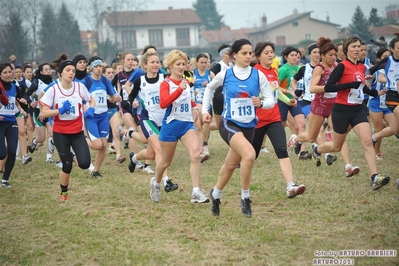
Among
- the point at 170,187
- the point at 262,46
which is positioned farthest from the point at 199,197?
the point at 262,46

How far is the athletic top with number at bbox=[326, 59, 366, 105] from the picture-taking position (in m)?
9.02

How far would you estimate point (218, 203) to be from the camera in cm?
808

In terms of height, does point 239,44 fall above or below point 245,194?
above

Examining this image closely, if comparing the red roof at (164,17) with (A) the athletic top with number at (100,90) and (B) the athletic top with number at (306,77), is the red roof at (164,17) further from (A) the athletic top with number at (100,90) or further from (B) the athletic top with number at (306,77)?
(B) the athletic top with number at (306,77)

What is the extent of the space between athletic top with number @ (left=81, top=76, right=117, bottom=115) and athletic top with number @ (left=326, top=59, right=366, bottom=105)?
469cm

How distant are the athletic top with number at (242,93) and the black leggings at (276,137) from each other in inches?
24.3

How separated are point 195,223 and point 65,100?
2.94 meters

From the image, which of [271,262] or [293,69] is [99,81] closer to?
[293,69]

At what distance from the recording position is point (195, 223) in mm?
7711

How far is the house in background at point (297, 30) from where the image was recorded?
84625mm

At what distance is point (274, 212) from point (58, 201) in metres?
3.60

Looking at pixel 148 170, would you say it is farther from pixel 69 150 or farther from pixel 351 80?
pixel 351 80

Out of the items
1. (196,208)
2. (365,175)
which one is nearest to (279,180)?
(365,175)

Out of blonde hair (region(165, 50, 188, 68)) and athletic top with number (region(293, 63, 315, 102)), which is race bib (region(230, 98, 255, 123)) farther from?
athletic top with number (region(293, 63, 315, 102))
